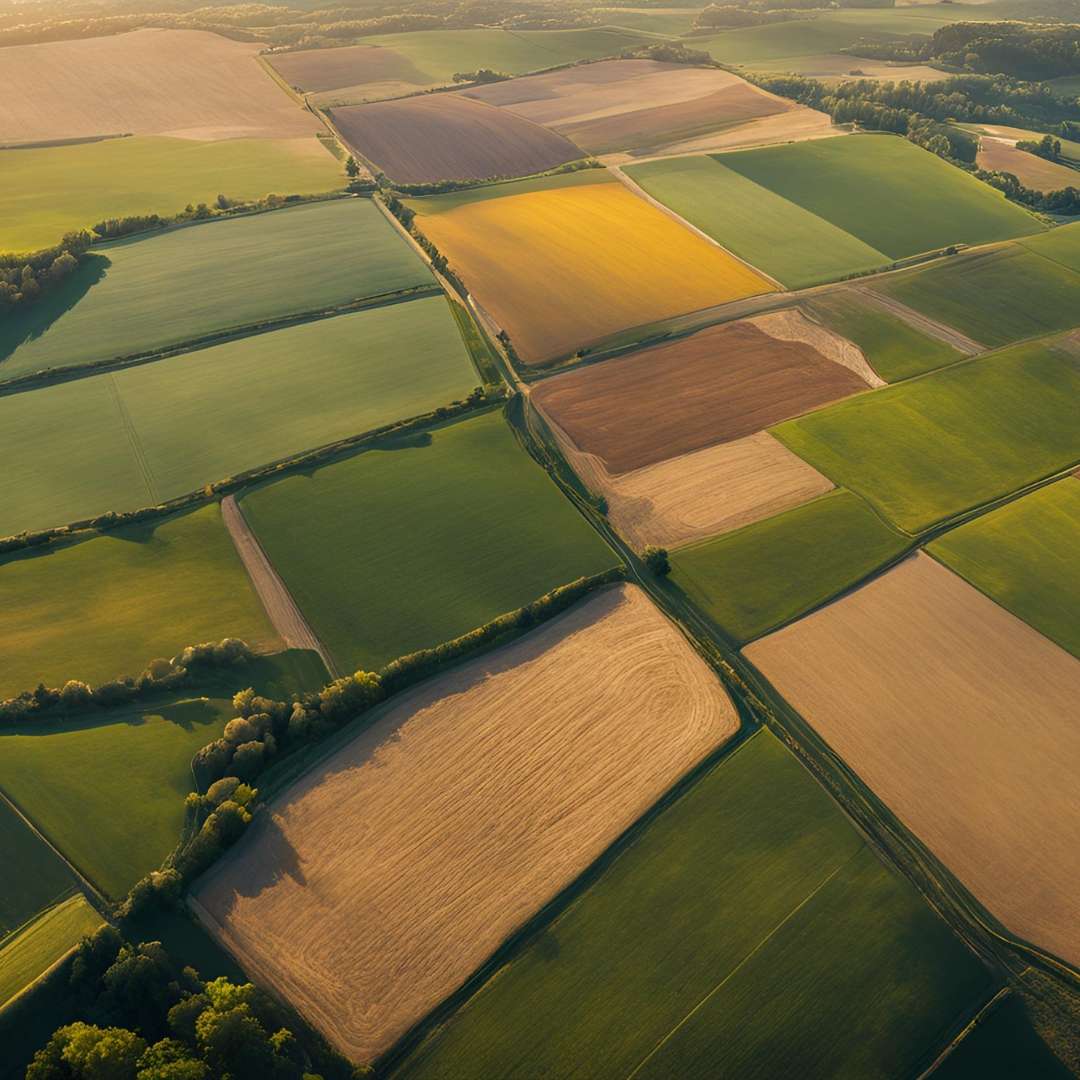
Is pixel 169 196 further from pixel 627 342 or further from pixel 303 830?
pixel 303 830

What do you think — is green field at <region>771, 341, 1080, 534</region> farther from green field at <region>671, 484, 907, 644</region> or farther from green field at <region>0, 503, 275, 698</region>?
green field at <region>0, 503, 275, 698</region>

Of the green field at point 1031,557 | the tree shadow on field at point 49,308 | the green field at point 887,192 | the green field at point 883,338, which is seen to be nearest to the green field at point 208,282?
the tree shadow on field at point 49,308

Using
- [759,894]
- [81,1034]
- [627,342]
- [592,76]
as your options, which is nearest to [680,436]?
[627,342]

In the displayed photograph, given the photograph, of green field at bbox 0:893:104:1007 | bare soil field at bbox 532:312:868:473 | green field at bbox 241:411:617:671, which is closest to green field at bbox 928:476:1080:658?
bare soil field at bbox 532:312:868:473

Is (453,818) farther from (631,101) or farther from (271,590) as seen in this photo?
(631,101)

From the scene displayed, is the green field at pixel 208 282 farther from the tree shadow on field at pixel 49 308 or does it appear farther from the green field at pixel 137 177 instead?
the green field at pixel 137 177

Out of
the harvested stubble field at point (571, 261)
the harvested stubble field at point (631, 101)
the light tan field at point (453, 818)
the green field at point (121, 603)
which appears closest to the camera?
the light tan field at point (453, 818)

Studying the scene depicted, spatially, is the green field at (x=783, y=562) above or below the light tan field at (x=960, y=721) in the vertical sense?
above
